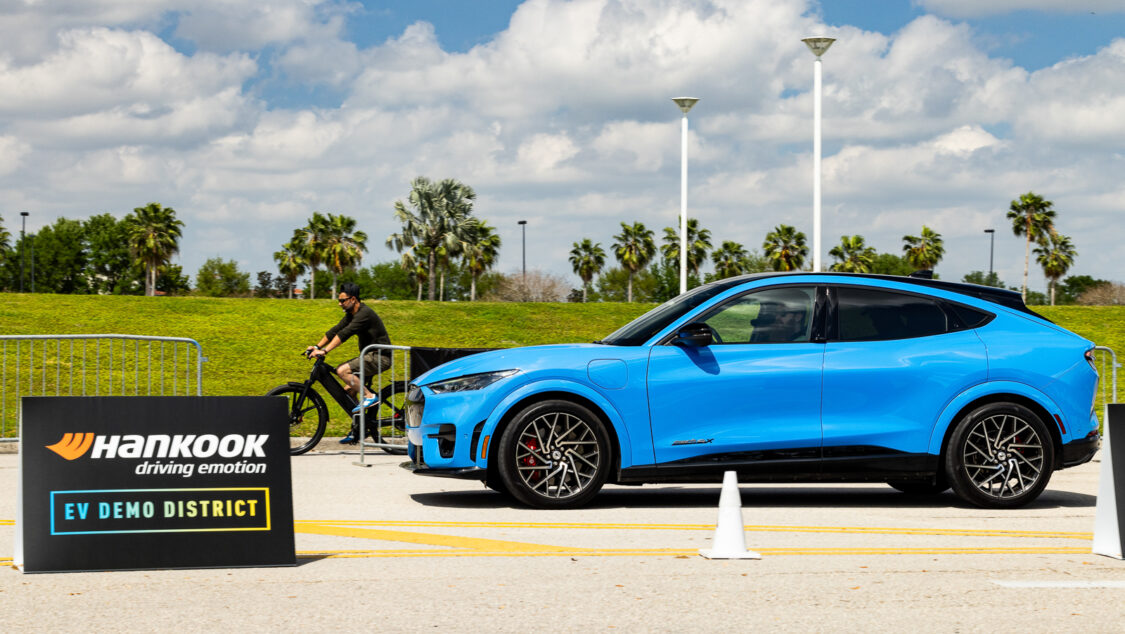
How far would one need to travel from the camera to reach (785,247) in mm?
84438

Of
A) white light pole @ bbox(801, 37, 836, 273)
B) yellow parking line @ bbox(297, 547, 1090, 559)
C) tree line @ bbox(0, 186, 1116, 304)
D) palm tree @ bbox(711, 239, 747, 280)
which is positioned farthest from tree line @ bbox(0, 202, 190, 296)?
yellow parking line @ bbox(297, 547, 1090, 559)

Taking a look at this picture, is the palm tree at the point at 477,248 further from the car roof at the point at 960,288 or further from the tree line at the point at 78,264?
the car roof at the point at 960,288

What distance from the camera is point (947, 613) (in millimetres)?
5402

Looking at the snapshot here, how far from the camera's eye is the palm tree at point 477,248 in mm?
83375

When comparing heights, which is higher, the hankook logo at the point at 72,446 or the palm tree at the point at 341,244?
the palm tree at the point at 341,244

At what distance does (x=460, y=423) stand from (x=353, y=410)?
5.03 metres

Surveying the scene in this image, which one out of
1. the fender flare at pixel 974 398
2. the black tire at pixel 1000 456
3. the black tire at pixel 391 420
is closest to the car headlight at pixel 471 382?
the fender flare at pixel 974 398

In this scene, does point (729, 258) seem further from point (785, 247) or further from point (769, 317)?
point (769, 317)

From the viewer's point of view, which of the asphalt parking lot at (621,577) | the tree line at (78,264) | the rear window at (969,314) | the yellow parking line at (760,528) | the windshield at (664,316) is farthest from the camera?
the tree line at (78,264)

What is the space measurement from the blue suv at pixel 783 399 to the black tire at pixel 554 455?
10 millimetres

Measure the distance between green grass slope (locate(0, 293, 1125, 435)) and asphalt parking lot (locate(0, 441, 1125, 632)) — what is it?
50.7ft

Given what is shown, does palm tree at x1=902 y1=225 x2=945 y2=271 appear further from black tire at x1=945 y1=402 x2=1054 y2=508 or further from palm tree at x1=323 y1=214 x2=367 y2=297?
black tire at x1=945 y1=402 x2=1054 y2=508

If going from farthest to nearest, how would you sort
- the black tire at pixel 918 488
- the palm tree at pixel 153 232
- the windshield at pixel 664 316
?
the palm tree at pixel 153 232 < the black tire at pixel 918 488 < the windshield at pixel 664 316

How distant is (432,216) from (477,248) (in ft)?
13.7
